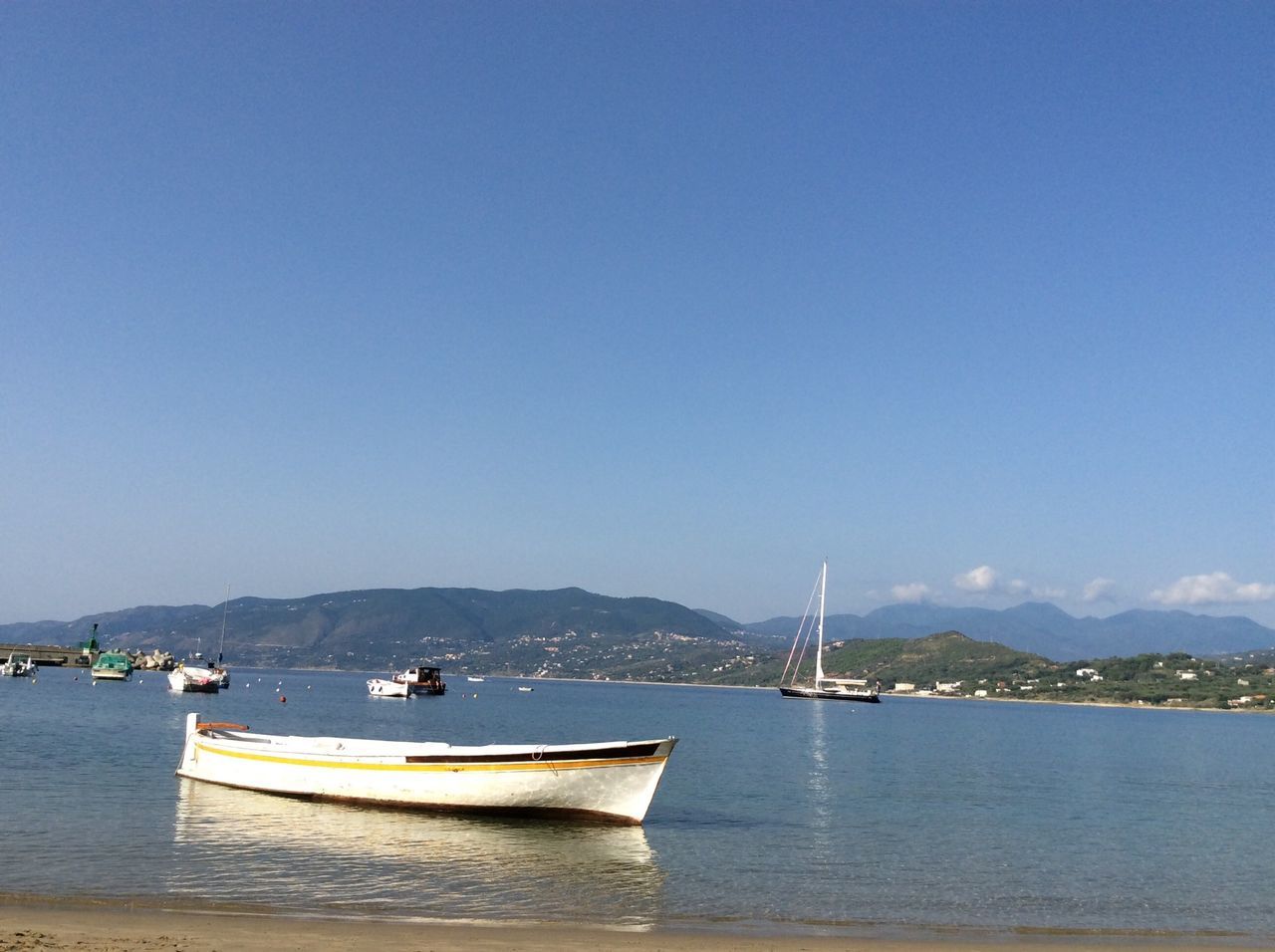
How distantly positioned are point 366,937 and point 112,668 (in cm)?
15989

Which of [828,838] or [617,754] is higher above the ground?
[617,754]

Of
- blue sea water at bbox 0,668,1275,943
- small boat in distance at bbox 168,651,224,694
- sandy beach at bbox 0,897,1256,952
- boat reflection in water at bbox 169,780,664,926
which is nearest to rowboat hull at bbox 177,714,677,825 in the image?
boat reflection in water at bbox 169,780,664,926

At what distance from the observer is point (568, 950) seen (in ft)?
55.6

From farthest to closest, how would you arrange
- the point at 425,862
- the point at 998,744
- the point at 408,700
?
1. the point at 408,700
2. the point at 998,744
3. the point at 425,862

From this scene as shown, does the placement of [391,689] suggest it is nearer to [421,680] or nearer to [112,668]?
[421,680]

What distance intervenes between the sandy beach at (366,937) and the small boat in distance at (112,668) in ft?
498

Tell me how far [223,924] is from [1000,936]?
14725mm

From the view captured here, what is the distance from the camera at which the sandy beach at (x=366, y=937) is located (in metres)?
16.3

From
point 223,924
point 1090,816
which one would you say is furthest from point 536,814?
point 1090,816

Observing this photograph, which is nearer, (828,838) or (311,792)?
(828,838)

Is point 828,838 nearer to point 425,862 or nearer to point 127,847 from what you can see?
point 425,862

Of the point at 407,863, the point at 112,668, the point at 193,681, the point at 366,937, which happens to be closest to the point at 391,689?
the point at 193,681

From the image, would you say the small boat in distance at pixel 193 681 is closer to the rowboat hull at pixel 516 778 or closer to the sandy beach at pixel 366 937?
the rowboat hull at pixel 516 778

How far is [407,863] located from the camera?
82.2 ft
